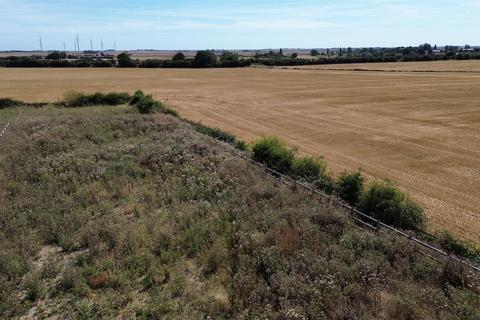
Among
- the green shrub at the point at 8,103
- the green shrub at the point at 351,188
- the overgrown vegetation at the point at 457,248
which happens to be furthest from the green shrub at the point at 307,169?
the green shrub at the point at 8,103

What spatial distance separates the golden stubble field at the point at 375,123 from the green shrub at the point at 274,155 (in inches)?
173

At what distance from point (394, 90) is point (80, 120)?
42820mm

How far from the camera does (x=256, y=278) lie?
Answer: 910cm

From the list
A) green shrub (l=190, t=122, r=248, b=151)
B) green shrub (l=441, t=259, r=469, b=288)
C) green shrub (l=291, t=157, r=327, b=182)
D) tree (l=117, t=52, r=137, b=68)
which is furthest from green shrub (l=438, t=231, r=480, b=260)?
tree (l=117, t=52, r=137, b=68)

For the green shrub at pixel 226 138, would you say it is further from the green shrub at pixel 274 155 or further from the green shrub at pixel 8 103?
the green shrub at pixel 8 103

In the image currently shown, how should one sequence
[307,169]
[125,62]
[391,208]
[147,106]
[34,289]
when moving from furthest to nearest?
[125,62] < [147,106] < [307,169] < [391,208] < [34,289]

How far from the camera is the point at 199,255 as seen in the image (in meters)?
10.5

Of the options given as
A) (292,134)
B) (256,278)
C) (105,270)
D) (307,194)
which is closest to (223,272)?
(256,278)

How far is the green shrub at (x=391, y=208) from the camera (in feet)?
39.4

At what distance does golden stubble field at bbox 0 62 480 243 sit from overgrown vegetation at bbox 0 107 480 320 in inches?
209

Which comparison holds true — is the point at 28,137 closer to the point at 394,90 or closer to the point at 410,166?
the point at 410,166

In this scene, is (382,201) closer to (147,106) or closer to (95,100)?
(147,106)

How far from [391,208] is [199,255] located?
18.4ft

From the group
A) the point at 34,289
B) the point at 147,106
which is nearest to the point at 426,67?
the point at 147,106
